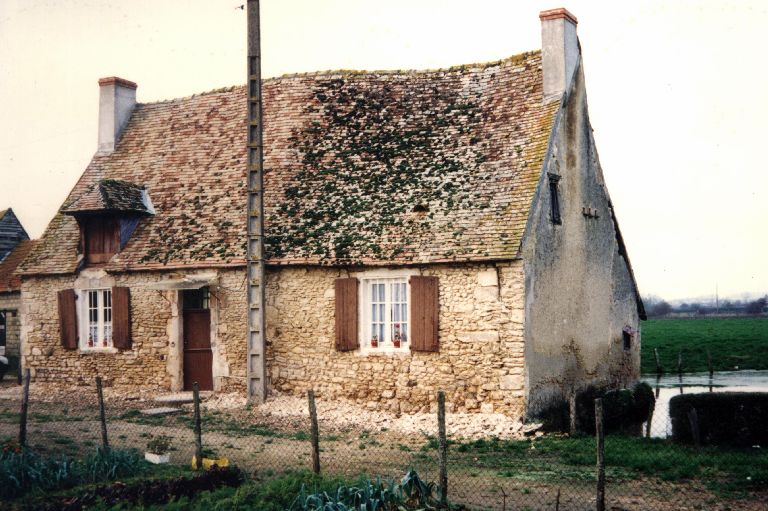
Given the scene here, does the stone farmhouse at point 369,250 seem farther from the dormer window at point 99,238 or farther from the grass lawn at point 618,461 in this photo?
the grass lawn at point 618,461

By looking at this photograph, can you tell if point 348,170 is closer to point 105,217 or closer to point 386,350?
point 386,350

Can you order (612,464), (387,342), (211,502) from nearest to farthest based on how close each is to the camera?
1. (211,502)
2. (612,464)
3. (387,342)

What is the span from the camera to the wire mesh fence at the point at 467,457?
34.0ft

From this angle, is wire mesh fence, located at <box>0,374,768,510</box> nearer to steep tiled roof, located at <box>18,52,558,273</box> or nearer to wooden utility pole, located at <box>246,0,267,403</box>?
wooden utility pole, located at <box>246,0,267,403</box>

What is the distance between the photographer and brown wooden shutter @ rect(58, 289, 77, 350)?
69.0 feet

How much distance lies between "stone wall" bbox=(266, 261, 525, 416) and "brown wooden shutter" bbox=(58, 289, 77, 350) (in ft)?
19.4

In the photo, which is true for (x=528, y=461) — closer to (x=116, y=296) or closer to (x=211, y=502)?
(x=211, y=502)

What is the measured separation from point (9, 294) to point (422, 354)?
16.9m

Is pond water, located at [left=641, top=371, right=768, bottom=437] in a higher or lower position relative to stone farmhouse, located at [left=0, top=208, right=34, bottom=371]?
lower

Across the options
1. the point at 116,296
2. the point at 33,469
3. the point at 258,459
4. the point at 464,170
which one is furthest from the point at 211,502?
the point at 116,296

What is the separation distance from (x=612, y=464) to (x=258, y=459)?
5.60 meters

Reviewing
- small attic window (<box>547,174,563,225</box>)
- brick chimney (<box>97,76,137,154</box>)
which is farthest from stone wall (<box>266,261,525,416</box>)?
brick chimney (<box>97,76,137,154</box>)

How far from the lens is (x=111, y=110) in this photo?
24500mm

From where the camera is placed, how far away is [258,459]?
1259cm
